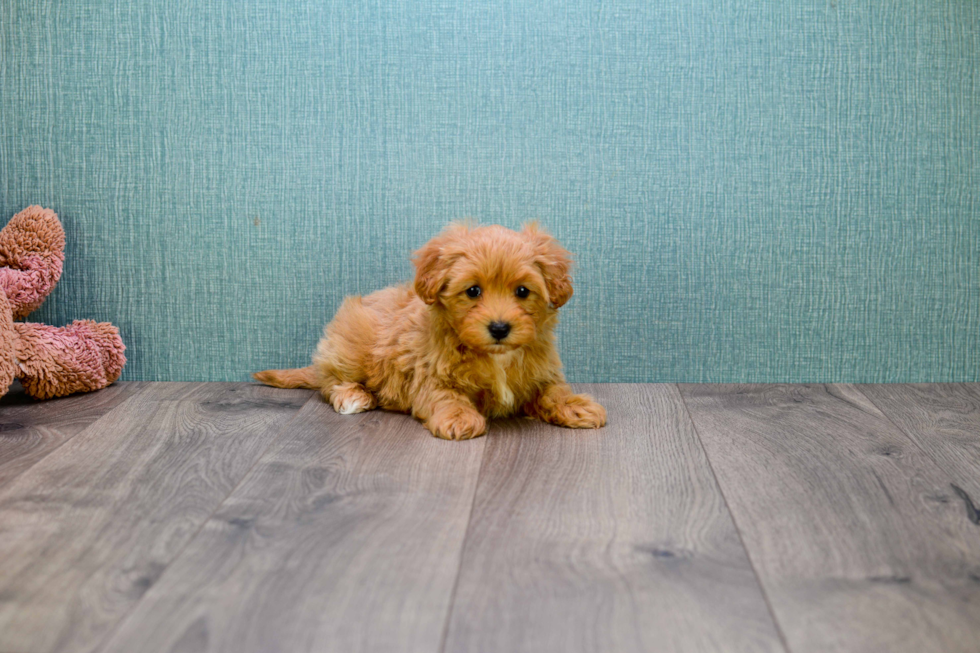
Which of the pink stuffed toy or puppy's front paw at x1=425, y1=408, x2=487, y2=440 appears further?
the pink stuffed toy

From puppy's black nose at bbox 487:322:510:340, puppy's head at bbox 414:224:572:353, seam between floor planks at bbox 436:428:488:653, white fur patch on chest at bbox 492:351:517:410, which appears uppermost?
puppy's head at bbox 414:224:572:353

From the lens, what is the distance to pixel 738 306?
251cm

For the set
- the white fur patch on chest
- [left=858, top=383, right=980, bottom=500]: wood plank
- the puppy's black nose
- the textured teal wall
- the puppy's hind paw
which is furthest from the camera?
the textured teal wall

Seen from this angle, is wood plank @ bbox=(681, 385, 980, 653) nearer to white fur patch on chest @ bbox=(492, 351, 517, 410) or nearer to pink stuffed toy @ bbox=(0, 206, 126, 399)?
white fur patch on chest @ bbox=(492, 351, 517, 410)

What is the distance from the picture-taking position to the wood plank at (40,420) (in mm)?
1791

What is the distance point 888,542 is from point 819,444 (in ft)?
1.84

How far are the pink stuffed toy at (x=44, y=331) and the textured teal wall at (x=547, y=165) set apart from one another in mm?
103

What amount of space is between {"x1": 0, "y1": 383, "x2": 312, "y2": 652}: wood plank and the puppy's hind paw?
0.42 ft

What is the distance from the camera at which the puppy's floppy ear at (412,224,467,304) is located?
77.4 inches

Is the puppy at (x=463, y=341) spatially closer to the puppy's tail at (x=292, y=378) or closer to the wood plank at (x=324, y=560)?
the puppy's tail at (x=292, y=378)

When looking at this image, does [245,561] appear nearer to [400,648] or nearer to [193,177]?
[400,648]

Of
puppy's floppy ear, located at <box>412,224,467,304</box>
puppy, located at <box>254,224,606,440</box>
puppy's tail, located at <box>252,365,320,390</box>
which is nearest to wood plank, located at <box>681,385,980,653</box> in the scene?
puppy, located at <box>254,224,606,440</box>

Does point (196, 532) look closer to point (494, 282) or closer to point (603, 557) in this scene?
point (603, 557)

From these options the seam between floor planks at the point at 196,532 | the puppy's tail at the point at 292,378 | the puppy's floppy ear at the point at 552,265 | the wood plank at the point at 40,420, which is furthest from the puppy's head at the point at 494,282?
the wood plank at the point at 40,420
